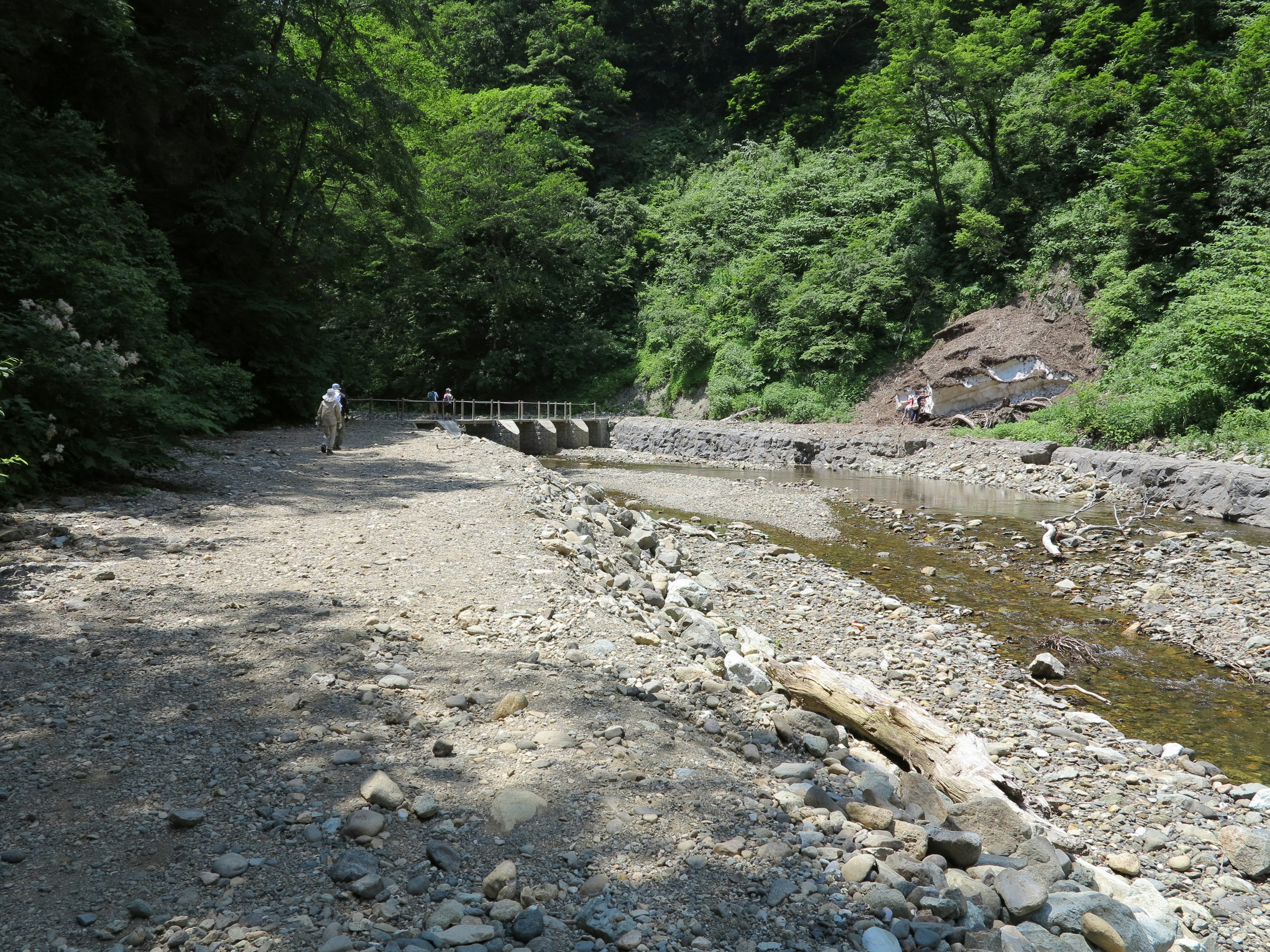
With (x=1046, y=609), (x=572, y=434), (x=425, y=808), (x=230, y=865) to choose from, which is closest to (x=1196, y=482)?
(x=1046, y=609)

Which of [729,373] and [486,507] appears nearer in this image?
[486,507]

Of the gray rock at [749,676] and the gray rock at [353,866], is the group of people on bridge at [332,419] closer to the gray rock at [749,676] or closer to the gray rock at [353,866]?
the gray rock at [749,676]

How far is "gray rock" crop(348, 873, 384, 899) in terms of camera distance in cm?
236

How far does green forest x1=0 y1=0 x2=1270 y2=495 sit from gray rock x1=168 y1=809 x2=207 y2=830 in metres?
4.66

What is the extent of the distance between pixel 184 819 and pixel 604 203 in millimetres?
36260

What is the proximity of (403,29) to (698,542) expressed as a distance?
73.5 feet

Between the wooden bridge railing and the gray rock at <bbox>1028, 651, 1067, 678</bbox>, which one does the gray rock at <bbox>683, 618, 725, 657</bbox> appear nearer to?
the gray rock at <bbox>1028, 651, 1067, 678</bbox>

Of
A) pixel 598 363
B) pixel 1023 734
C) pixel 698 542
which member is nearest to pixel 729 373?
pixel 598 363

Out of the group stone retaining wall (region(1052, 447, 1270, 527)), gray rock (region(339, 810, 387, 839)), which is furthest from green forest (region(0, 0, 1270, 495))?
gray rock (region(339, 810, 387, 839))

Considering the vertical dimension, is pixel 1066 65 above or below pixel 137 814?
above

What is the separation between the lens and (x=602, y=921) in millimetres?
2324

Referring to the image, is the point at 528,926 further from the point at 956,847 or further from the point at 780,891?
the point at 956,847

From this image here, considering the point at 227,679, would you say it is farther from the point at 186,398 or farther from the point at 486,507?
the point at 186,398

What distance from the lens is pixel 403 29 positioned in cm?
2427
